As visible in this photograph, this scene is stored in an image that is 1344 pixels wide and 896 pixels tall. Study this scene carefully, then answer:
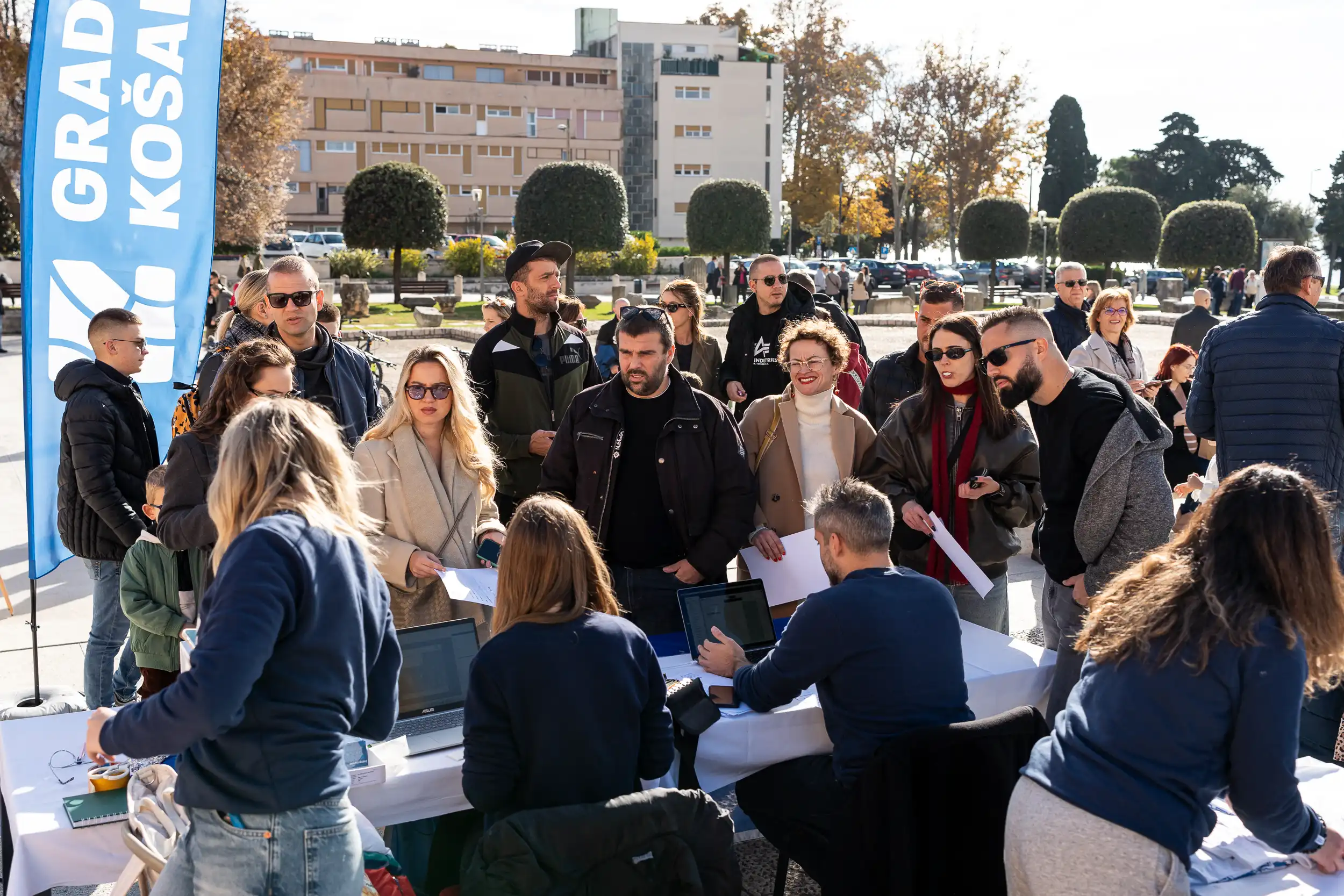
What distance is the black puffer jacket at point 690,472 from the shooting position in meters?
4.41

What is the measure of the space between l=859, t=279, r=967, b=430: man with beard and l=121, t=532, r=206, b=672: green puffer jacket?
128 inches

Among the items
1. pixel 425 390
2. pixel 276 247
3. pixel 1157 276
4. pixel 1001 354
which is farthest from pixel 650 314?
pixel 1157 276

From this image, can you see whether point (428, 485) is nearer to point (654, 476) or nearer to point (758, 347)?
point (654, 476)

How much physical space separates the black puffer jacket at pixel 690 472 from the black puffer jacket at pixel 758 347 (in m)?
1.82

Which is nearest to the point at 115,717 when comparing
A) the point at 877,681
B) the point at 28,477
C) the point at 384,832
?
the point at 384,832

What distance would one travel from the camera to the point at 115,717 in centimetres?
224

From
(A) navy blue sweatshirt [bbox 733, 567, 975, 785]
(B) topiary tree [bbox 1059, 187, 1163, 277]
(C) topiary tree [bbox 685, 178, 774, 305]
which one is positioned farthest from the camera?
(B) topiary tree [bbox 1059, 187, 1163, 277]

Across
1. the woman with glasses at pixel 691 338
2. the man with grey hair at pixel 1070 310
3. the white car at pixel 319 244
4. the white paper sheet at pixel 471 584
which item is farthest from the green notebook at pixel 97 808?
the white car at pixel 319 244

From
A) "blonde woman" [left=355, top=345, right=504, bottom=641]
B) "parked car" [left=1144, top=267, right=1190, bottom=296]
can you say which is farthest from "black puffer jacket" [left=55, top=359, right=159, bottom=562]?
"parked car" [left=1144, top=267, right=1190, bottom=296]

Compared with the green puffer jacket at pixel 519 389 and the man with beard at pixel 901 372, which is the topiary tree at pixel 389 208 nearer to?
the green puffer jacket at pixel 519 389

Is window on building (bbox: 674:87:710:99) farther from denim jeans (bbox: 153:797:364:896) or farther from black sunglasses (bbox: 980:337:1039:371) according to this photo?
denim jeans (bbox: 153:797:364:896)

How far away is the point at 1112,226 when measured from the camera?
35.4m

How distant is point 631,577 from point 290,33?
7110 cm

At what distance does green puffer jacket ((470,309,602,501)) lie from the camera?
17.9 ft
